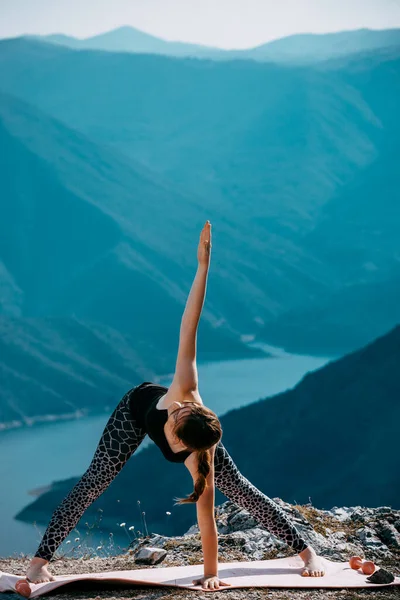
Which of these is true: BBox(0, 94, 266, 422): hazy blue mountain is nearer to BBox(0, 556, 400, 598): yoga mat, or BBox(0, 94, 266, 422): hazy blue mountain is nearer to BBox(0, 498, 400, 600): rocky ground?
BBox(0, 498, 400, 600): rocky ground

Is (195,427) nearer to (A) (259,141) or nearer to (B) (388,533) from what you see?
(B) (388,533)

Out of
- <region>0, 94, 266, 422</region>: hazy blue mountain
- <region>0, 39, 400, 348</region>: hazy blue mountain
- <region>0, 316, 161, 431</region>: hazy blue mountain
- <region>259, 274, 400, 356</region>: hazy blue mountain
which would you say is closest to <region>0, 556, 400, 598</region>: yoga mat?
<region>0, 316, 161, 431</region>: hazy blue mountain

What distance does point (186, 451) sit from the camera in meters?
3.64

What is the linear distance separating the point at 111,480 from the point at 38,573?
20.1 inches

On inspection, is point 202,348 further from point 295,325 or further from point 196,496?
point 196,496

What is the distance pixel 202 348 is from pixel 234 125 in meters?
35.8

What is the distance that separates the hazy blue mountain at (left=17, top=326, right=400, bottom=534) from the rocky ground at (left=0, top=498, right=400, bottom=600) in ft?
75.5

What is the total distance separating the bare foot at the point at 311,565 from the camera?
4277 millimetres

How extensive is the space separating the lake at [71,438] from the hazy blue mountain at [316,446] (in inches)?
102

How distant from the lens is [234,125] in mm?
95062

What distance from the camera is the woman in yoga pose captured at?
359cm

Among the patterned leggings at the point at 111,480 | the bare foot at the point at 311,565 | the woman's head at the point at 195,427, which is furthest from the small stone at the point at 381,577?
the woman's head at the point at 195,427

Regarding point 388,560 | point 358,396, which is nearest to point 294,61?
point 358,396

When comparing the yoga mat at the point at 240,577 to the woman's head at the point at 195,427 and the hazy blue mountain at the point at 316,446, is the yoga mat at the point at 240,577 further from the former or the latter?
the hazy blue mountain at the point at 316,446
